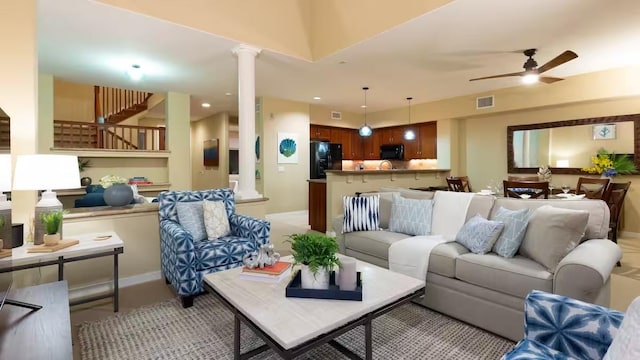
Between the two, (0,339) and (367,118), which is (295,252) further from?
(367,118)

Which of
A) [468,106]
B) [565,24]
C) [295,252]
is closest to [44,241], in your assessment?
[295,252]

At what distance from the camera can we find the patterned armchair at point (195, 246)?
8.54ft

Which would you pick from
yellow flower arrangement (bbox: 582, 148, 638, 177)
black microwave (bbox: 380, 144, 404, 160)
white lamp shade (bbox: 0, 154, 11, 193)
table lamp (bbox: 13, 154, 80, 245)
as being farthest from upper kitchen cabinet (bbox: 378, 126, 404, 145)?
white lamp shade (bbox: 0, 154, 11, 193)

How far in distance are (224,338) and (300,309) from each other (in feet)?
2.90

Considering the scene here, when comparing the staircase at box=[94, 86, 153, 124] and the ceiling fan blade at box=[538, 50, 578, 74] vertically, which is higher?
the staircase at box=[94, 86, 153, 124]

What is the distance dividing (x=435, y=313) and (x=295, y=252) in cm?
142

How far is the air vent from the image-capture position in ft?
Result: 20.4

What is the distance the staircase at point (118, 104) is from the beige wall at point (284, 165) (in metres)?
3.21

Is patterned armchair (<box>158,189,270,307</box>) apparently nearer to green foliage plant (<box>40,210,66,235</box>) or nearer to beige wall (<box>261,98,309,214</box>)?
green foliage plant (<box>40,210,66,235</box>)

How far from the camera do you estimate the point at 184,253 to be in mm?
2570

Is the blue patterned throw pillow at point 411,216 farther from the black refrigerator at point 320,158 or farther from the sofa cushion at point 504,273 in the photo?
the black refrigerator at point 320,158

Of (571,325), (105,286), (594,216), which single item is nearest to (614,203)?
(594,216)

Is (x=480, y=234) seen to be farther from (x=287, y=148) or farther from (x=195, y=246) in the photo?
(x=287, y=148)

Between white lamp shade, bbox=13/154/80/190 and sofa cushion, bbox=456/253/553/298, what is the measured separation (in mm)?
2905
